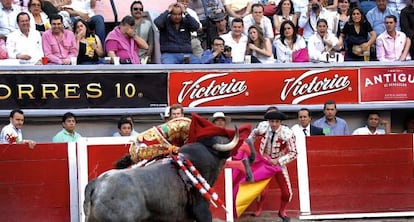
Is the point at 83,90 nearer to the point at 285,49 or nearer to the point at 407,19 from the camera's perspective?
the point at 285,49

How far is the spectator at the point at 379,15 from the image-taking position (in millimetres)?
13445

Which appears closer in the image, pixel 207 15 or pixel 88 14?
pixel 88 14

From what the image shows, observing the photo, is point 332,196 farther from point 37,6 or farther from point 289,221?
point 37,6

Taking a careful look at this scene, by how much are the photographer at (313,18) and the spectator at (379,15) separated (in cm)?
54

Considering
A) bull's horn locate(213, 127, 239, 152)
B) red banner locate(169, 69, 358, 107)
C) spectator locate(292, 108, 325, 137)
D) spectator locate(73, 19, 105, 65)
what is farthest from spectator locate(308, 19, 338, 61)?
bull's horn locate(213, 127, 239, 152)

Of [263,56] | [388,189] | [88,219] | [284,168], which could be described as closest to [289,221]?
[284,168]

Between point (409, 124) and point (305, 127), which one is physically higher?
point (305, 127)

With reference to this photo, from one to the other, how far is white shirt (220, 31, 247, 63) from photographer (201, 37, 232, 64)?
100 mm

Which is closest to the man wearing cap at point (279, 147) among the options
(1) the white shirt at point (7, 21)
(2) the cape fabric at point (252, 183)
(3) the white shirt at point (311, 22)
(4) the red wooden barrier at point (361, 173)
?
(2) the cape fabric at point (252, 183)

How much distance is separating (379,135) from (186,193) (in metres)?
3.95

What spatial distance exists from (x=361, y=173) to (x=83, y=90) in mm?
3179

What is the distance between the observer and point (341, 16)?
531 inches

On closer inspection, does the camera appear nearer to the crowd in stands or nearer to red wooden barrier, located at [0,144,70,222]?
the crowd in stands

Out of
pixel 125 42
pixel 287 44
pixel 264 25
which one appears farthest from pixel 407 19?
pixel 125 42
